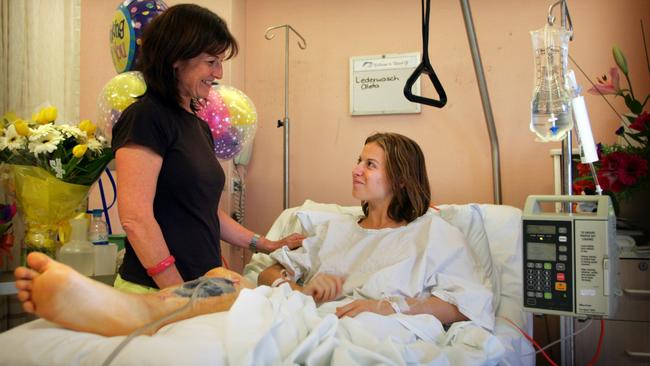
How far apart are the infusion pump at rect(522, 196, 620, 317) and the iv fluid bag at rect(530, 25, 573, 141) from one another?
0.52ft

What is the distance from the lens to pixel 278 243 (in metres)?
1.79

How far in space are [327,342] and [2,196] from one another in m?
1.08

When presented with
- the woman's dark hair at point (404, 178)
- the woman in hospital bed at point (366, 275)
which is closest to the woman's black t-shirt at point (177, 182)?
the woman in hospital bed at point (366, 275)

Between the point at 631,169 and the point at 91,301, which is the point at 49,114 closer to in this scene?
the point at 91,301

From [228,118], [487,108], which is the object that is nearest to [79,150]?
[228,118]

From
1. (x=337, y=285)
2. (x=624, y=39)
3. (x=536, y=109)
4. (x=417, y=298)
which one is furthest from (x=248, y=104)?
(x=624, y=39)

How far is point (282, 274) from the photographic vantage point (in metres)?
1.67

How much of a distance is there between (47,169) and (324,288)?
2.74 ft

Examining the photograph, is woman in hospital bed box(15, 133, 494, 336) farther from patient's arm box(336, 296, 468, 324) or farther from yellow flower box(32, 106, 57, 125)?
yellow flower box(32, 106, 57, 125)

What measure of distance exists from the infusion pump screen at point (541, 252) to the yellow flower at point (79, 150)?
3.96 feet

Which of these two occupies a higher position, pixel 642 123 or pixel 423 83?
pixel 423 83

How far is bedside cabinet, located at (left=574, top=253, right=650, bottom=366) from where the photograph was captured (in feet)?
5.90

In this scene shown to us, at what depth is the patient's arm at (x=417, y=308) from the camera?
1.32 meters

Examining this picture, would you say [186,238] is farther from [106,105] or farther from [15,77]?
[15,77]
